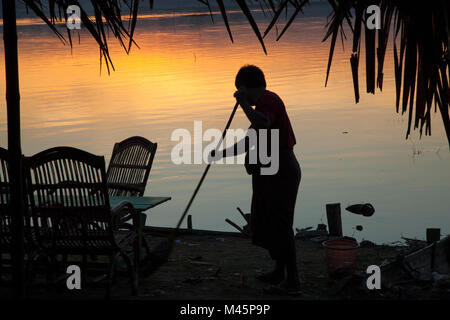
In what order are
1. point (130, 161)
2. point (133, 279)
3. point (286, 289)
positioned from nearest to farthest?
point (133, 279) → point (286, 289) → point (130, 161)

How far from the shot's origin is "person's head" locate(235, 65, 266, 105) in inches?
217

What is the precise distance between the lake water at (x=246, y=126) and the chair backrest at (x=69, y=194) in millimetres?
4546

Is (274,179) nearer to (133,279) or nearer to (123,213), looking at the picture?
(133,279)

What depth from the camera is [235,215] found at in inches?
397

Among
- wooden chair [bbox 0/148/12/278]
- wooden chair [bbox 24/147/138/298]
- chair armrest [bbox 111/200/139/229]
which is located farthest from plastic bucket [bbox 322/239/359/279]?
wooden chair [bbox 0/148/12/278]

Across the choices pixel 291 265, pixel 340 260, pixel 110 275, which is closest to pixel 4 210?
pixel 110 275

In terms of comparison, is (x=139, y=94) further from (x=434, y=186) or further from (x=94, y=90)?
(x=434, y=186)

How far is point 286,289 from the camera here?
18.2ft

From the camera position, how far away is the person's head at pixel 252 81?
5.51m

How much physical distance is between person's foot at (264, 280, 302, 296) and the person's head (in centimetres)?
136

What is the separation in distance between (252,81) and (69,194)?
1.54m

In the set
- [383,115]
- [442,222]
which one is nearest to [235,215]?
[442,222]

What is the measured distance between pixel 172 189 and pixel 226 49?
87.4ft

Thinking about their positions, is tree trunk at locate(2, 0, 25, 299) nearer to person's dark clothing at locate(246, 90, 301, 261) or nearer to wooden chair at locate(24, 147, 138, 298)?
wooden chair at locate(24, 147, 138, 298)
